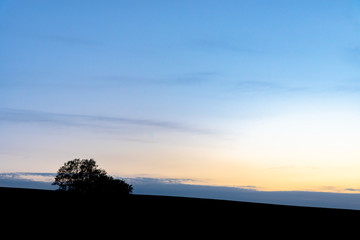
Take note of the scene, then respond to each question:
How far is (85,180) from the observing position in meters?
70.7

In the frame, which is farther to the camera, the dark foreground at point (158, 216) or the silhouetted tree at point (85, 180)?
the silhouetted tree at point (85, 180)

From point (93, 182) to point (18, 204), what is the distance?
57633 millimetres

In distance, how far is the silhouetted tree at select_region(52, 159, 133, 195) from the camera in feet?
230

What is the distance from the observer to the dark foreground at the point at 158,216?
42.2ft

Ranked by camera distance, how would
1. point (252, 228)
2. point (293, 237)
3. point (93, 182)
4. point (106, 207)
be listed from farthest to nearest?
point (93, 182) → point (106, 207) → point (252, 228) → point (293, 237)

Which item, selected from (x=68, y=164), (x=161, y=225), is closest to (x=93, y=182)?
(x=68, y=164)

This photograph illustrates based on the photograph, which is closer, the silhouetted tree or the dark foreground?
the dark foreground

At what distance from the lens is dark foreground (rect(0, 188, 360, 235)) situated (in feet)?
42.2

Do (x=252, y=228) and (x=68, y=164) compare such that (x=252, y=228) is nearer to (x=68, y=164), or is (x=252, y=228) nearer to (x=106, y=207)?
(x=106, y=207)

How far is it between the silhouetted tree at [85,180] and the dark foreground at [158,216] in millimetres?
53046

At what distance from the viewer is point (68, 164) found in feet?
234

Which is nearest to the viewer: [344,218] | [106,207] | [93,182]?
[106,207]

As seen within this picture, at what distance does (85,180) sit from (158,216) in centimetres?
5879

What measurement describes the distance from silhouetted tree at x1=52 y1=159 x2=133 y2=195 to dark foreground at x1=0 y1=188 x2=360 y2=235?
53046mm
